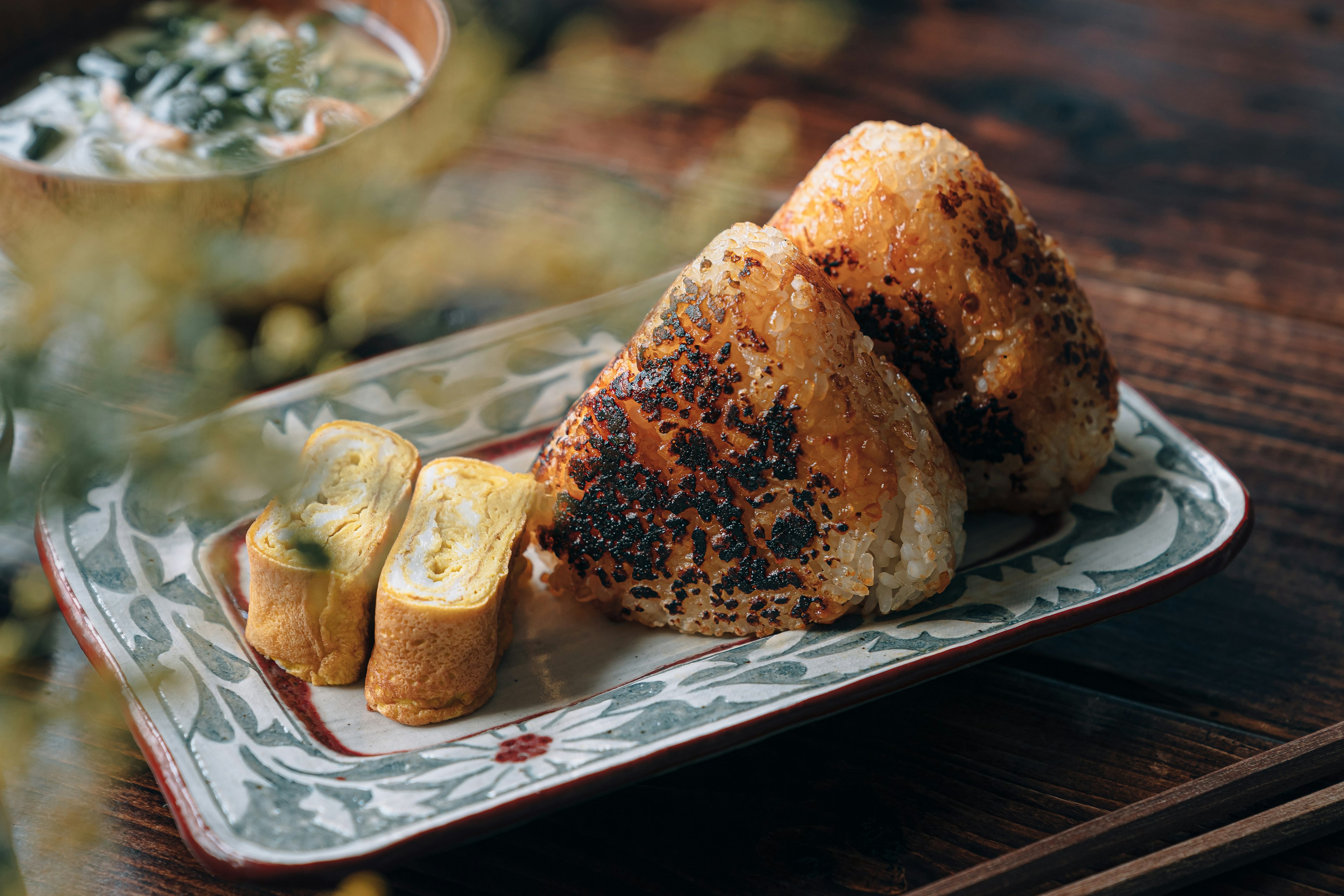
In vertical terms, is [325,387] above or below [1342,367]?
below

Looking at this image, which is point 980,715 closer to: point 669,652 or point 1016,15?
point 669,652

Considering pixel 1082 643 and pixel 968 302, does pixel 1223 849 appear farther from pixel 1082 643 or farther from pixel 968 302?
pixel 968 302

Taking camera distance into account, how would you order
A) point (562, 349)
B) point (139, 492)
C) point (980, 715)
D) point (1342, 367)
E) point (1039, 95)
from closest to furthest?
point (980, 715) < point (139, 492) < point (562, 349) < point (1342, 367) < point (1039, 95)

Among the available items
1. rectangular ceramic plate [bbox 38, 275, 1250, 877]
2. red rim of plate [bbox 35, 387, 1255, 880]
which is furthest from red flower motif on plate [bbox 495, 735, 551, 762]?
red rim of plate [bbox 35, 387, 1255, 880]

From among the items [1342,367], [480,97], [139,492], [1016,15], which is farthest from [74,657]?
[1016,15]

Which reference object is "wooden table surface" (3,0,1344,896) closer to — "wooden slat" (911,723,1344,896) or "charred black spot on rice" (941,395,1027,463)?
"wooden slat" (911,723,1344,896)

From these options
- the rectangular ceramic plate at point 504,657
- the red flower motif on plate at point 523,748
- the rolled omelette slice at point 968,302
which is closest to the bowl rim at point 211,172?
the rectangular ceramic plate at point 504,657
